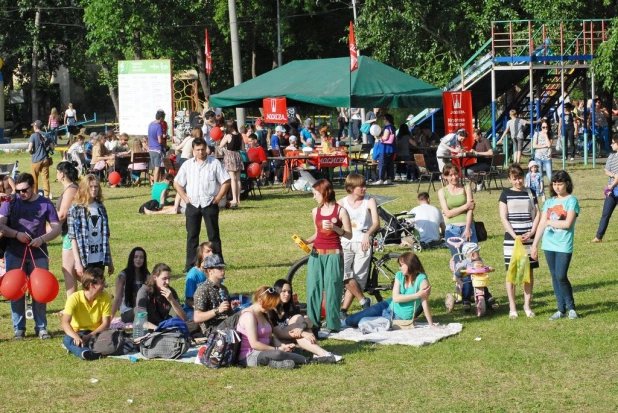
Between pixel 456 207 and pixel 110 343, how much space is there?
434 cm

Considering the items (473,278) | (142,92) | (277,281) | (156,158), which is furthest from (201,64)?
(277,281)

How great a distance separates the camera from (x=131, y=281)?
35.7ft

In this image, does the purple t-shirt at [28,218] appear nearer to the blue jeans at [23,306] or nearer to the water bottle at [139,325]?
the blue jeans at [23,306]

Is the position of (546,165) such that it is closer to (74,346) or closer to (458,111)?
(458,111)

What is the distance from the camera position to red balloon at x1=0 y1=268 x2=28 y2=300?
9.97m

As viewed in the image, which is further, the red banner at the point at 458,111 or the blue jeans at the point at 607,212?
the red banner at the point at 458,111

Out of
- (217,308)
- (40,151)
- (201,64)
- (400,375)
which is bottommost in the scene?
(400,375)

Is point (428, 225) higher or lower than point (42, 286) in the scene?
lower

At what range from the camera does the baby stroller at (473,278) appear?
11.3 m

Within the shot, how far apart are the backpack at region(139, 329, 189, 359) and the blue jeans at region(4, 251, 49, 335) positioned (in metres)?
1.46

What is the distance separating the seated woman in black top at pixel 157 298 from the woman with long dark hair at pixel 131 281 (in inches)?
18.4

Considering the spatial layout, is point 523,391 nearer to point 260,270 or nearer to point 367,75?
point 260,270

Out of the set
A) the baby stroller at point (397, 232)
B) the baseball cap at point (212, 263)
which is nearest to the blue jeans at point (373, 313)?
the baseball cap at point (212, 263)

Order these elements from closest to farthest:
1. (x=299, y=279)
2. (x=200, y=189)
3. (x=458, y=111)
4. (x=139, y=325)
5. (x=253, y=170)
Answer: (x=139, y=325) < (x=299, y=279) < (x=200, y=189) < (x=253, y=170) < (x=458, y=111)
